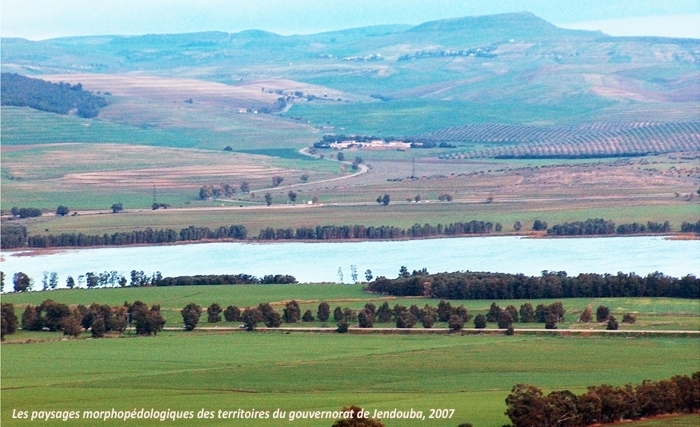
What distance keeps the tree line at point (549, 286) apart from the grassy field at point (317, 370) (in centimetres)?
675

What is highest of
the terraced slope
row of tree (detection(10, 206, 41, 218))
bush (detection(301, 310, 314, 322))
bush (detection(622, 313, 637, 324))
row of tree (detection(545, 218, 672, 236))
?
the terraced slope

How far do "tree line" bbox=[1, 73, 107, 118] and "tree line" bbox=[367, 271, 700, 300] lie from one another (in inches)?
3208

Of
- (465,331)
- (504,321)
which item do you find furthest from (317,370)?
(504,321)

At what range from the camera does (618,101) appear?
481 feet

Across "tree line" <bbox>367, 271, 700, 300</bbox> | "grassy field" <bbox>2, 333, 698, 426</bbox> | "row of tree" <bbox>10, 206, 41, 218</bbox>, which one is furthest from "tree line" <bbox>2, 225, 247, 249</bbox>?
"grassy field" <bbox>2, 333, 698, 426</bbox>

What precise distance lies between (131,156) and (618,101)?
2309 inches

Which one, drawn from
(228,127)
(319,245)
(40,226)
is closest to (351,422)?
(319,245)

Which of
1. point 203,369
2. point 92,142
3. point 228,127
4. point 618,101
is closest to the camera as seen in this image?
point 203,369

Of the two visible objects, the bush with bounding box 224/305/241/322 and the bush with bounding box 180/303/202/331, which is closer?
the bush with bounding box 180/303/202/331

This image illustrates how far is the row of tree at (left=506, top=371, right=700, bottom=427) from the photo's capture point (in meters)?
28.7

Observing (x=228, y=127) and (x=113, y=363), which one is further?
(x=228, y=127)

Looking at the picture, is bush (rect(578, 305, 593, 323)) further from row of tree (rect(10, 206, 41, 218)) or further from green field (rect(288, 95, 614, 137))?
green field (rect(288, 95, 614, 137))

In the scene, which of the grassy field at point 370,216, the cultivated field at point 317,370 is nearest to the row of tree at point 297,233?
the grassy field at point 370,216

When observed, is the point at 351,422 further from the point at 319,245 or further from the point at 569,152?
the point at 569,152
